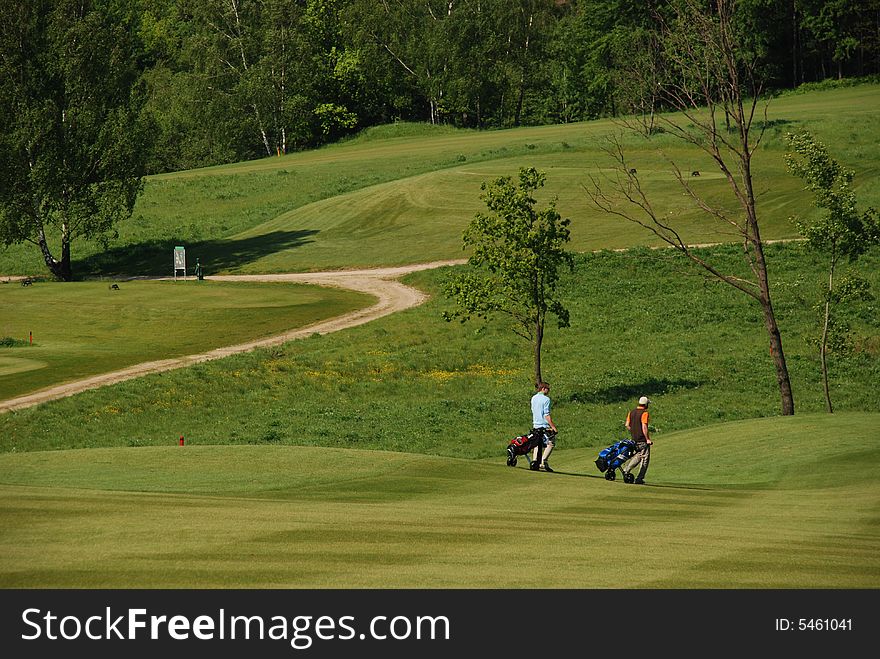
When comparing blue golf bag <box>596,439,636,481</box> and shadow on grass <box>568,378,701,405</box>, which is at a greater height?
blue golf bag <box>596,439,636,481</box>

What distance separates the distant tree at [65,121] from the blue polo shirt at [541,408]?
63944 millimetres

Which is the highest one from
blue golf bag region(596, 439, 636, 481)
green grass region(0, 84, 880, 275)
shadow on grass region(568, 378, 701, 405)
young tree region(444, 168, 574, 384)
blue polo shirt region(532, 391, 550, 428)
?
green grass region(0, 84, 880, 275)

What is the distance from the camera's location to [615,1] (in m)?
161

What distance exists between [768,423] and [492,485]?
1291 centimetres

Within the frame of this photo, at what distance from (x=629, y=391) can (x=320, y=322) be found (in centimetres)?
2295

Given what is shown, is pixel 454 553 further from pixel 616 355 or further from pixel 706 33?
pixel 616 355

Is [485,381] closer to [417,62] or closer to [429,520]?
[429,520]

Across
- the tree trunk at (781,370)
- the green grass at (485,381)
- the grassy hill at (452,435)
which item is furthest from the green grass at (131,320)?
the tree trunk at (781,370)

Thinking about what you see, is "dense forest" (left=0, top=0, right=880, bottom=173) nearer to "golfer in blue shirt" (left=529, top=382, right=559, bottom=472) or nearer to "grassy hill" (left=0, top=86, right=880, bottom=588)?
"grassy hill" (left=0, top=86, right=880, bottom=588)

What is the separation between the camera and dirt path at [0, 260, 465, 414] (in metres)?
46.7

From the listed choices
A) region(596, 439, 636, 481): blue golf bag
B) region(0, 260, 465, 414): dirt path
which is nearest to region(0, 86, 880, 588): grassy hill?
region(596, 439, 636, 481): blue golf bag

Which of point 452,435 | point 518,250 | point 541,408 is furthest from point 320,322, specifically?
point 541,408

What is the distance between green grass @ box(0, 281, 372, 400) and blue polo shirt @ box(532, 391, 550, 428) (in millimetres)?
27674
